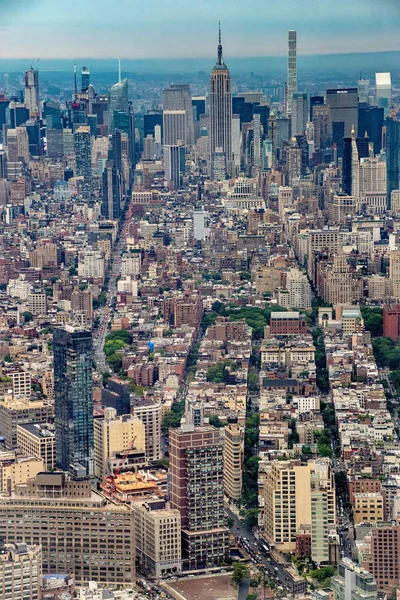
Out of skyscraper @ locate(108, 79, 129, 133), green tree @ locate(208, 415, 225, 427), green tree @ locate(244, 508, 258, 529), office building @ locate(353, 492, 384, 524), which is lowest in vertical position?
green tree @ locate(244, 508, 258, 529)

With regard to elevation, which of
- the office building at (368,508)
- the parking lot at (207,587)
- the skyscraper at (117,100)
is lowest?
the parking lot at (207,587)

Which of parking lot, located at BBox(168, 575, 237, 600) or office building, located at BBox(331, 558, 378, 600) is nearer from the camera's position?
office building, located at BBox(331, 558, 378, 600)

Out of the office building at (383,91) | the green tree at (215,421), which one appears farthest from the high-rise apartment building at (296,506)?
the office building at (383,91)

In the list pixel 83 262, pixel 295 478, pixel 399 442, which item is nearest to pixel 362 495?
pixel 295 478

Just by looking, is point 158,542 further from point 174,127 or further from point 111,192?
point 174,127

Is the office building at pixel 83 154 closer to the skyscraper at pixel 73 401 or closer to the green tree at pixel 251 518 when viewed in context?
the skyscraper at pixel 73 401

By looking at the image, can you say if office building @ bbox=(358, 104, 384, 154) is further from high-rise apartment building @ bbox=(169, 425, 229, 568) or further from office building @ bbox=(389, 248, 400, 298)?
high-rise apartment building @ bbox=(169, 425, 229, 568)

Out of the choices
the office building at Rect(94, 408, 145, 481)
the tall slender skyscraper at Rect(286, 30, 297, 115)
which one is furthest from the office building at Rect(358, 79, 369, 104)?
the office building at Rect(94, 408, 145, 481)
